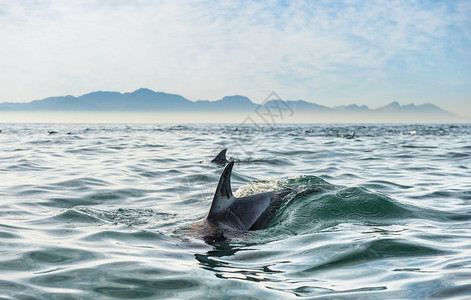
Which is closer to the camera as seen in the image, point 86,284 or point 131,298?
point 131,298

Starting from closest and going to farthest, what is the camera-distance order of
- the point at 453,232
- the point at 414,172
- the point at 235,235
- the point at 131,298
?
the point at 131,298 → the point at 235,235 → the point at 453,232 → the point at 414,172

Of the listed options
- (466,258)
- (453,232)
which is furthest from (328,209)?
(466,258)

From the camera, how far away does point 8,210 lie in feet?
32.7

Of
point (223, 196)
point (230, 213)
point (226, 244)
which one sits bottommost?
point (226, 244)

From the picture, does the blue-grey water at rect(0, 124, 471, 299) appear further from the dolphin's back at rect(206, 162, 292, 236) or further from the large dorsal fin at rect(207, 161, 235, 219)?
the large dorsal fin at rect(207, 161, 235, 219)

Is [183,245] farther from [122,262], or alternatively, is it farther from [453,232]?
[453,232]

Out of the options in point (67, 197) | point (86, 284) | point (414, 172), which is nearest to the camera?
point (86, 284)

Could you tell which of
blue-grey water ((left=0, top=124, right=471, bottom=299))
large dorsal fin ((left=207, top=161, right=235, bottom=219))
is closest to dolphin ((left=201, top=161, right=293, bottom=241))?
large dorsal fin ((left=207, top=161, right=235, bottom=219))

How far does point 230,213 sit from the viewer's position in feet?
26.3

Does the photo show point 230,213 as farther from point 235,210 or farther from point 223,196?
point 223,196

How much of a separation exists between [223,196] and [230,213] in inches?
13.3

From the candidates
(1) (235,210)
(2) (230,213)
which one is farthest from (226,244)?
(1) (235,210)

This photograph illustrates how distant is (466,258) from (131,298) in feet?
13.7

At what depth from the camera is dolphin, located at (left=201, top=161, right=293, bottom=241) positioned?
7.58 metres
